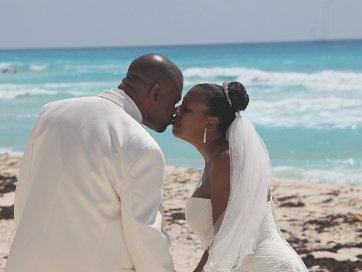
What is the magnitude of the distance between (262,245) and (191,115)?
→ 77 cm

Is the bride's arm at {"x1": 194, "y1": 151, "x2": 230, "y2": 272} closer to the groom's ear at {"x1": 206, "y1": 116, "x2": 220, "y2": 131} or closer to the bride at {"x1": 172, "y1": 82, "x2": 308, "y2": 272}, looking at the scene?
the bride at {"x1": 172, "y1": 82, "x2": 308, "y2": 272}

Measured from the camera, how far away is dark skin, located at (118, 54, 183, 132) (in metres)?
3.03

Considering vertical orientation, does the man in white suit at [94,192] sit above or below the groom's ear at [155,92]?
below

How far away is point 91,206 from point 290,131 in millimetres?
16001

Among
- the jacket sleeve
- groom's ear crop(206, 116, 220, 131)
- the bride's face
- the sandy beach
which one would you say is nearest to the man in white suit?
the jacket sleeve

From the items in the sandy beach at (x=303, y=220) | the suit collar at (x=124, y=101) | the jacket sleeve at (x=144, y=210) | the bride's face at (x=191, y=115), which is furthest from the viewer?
the sandy beach at (x=303, y=220)

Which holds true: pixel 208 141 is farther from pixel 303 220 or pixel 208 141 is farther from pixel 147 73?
pixel 303 220

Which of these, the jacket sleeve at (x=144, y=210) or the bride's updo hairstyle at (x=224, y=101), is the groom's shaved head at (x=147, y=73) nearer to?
the jacket sleeve at (x=144, y=210)

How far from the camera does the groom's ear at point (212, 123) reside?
3854 millimetres

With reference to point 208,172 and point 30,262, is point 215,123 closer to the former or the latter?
point 208,172

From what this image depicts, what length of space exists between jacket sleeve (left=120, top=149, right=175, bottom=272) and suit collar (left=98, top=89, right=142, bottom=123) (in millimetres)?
242

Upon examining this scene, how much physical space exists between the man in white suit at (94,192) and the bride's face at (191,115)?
779mm

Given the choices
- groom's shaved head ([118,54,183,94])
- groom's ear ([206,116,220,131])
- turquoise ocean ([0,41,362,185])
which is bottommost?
turquoise ocean ([0,41,362,185])

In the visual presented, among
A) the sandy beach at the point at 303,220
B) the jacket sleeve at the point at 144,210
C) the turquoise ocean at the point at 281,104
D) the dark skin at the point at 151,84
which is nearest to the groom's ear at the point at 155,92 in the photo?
the dark skin at the point at 151,84
